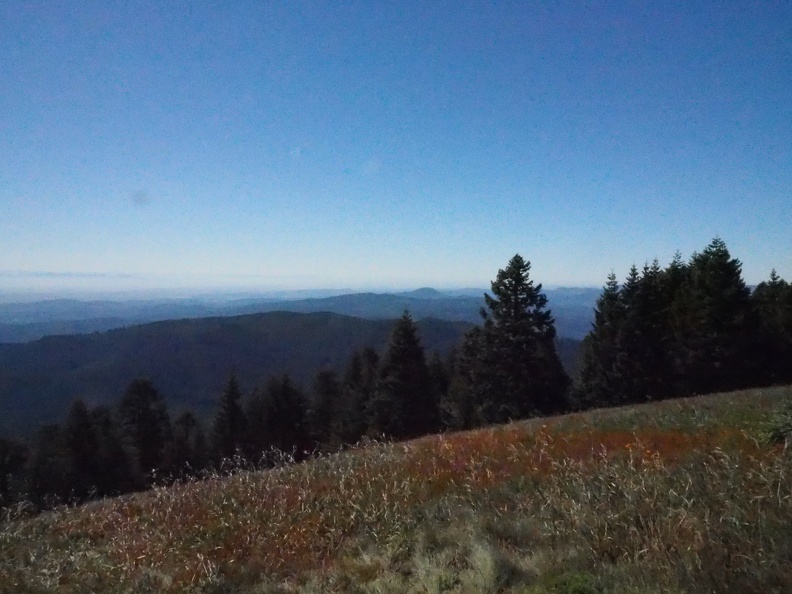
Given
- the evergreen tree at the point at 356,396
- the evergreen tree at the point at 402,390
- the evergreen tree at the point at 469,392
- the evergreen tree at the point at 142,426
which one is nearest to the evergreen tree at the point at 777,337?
the evergreen tree at the point at 469,392

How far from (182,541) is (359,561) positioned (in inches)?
86.0

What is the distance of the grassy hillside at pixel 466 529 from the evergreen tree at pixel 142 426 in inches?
1324

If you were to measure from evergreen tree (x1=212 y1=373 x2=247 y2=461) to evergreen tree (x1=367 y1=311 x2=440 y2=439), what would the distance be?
44.8 ft

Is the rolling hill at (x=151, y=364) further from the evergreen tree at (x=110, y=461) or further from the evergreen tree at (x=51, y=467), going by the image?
the evergreen tree at (x=51, y=467)

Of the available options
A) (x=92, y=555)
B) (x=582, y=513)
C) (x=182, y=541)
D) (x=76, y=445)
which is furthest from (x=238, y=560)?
(x=76, y=445)

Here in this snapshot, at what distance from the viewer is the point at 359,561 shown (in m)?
4.86

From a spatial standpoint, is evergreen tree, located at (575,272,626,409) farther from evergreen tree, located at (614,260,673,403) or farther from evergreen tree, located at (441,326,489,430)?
evergreen tree, located at (441,326,489,430)

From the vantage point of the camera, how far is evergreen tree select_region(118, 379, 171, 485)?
3816 centimetres

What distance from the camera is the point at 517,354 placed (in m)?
30.5

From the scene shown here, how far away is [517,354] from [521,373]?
3.69 ft

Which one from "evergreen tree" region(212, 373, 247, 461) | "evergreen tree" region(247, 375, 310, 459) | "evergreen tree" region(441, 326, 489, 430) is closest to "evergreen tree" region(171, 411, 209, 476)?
"evergreen tree" region(212, 373, 247, 461)

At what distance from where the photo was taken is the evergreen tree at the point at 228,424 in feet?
140

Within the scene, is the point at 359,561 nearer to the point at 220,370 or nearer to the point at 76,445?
the point at 76,445

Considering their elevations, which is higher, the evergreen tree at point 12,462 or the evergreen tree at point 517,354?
the evergreen tree at point 517,354
